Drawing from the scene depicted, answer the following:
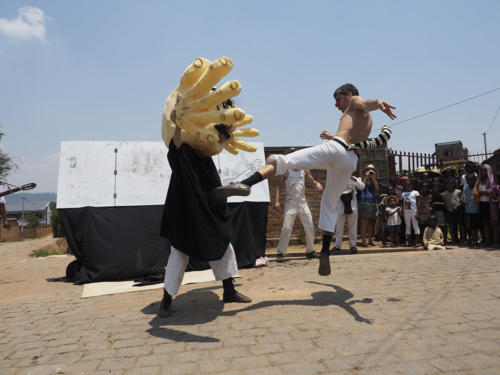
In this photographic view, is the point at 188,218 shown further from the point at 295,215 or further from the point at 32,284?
the point at 32,284

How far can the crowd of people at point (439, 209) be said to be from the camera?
720 cm

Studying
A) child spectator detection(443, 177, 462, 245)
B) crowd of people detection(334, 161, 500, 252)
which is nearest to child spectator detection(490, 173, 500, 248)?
crowd of people detection(334, 161, 500, 252)

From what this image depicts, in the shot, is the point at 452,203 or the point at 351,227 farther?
the point at 452,203

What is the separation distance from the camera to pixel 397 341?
2.52 m

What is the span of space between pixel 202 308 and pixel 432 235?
6.07 metres

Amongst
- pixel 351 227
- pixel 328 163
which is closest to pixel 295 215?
pixel 351 227

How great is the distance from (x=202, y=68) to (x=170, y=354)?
2569 mm

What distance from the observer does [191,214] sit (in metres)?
3.40

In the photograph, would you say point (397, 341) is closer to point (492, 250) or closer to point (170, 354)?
point (170, 354)

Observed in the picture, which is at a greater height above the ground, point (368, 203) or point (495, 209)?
point (368, 203)

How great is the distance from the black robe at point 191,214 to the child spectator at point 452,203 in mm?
6546

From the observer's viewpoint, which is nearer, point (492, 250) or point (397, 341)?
point (397, 341)

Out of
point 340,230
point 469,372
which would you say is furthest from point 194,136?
point 340,230

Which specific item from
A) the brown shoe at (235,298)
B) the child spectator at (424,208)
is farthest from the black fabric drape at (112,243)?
the child spectator at (424,208)
